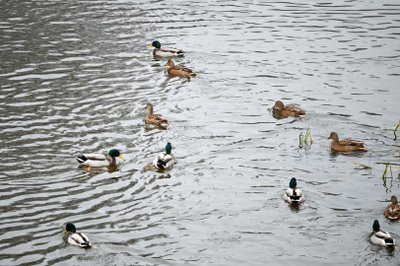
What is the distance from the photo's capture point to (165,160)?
2225cm

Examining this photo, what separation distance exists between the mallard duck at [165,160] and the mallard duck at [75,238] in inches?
175

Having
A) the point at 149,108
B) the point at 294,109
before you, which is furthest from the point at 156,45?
the point at 294,109

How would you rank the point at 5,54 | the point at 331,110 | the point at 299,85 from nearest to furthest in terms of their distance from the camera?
the point at 331,110 → the point at 299,85 → the point at 5,54

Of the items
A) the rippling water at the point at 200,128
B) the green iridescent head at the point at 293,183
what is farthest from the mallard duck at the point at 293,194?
the rippling water at the point at 200,128

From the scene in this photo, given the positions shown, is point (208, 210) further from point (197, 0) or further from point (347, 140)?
point (197, 0)

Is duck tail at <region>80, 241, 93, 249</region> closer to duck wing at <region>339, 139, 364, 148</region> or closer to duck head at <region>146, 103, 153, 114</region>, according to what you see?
duck head at <region>146, 103, 153, 114</region>

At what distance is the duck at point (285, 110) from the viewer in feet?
85.4

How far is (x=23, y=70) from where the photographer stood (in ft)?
100

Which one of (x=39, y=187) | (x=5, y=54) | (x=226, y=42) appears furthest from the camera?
(x=226, y=42)

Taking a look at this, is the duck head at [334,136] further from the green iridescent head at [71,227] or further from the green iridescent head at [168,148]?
the green iridescent head at [71,227]

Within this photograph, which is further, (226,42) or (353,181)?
(226,42)

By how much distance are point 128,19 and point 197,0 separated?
196 inches

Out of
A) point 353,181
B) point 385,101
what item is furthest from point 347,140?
point 385,101

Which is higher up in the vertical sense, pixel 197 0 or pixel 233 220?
pixel 197 0
